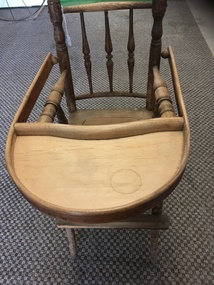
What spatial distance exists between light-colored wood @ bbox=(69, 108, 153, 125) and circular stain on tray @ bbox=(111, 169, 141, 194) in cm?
41

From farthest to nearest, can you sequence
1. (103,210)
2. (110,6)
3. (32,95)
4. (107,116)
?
(107,116) < (110,6) < (32,95) < (103,210)

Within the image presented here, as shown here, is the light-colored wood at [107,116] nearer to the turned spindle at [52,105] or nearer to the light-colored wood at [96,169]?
the turned spindle at [52,105]

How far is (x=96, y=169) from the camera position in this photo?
634 millimetres

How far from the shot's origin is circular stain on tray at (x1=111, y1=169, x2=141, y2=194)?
586 mm

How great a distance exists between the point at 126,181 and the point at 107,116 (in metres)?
0.47

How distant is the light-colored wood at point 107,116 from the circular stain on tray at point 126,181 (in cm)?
41

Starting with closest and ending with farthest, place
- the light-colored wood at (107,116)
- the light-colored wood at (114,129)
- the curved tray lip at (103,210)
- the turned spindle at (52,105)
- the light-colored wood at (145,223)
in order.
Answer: the curved tray lip at (103,210) < the light-colored wood at (114,129) < the turned spindle at (52,105) < the light-colored wood at (145,223) < the light-colored wood at (107,116)

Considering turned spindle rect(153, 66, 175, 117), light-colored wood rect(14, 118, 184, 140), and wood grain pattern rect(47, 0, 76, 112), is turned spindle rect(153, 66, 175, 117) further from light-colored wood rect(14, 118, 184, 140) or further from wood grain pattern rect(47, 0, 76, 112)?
wood grain pattern rect(47, 0, 76, 112)

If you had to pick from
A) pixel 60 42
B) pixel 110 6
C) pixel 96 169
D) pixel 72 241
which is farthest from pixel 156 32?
pixel 72 241

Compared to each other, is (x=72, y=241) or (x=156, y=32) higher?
(x=156, y=32)

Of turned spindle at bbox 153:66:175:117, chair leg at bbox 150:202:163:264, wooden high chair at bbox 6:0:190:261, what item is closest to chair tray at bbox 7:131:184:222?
wooden high chair at bbox 6:0:190:261

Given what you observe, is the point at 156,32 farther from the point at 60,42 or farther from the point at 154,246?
the point at 154,246

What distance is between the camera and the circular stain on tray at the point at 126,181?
586 mm

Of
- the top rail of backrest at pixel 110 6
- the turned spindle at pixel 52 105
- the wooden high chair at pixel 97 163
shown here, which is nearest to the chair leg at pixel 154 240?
the wooden high chair at pixel 97 163
